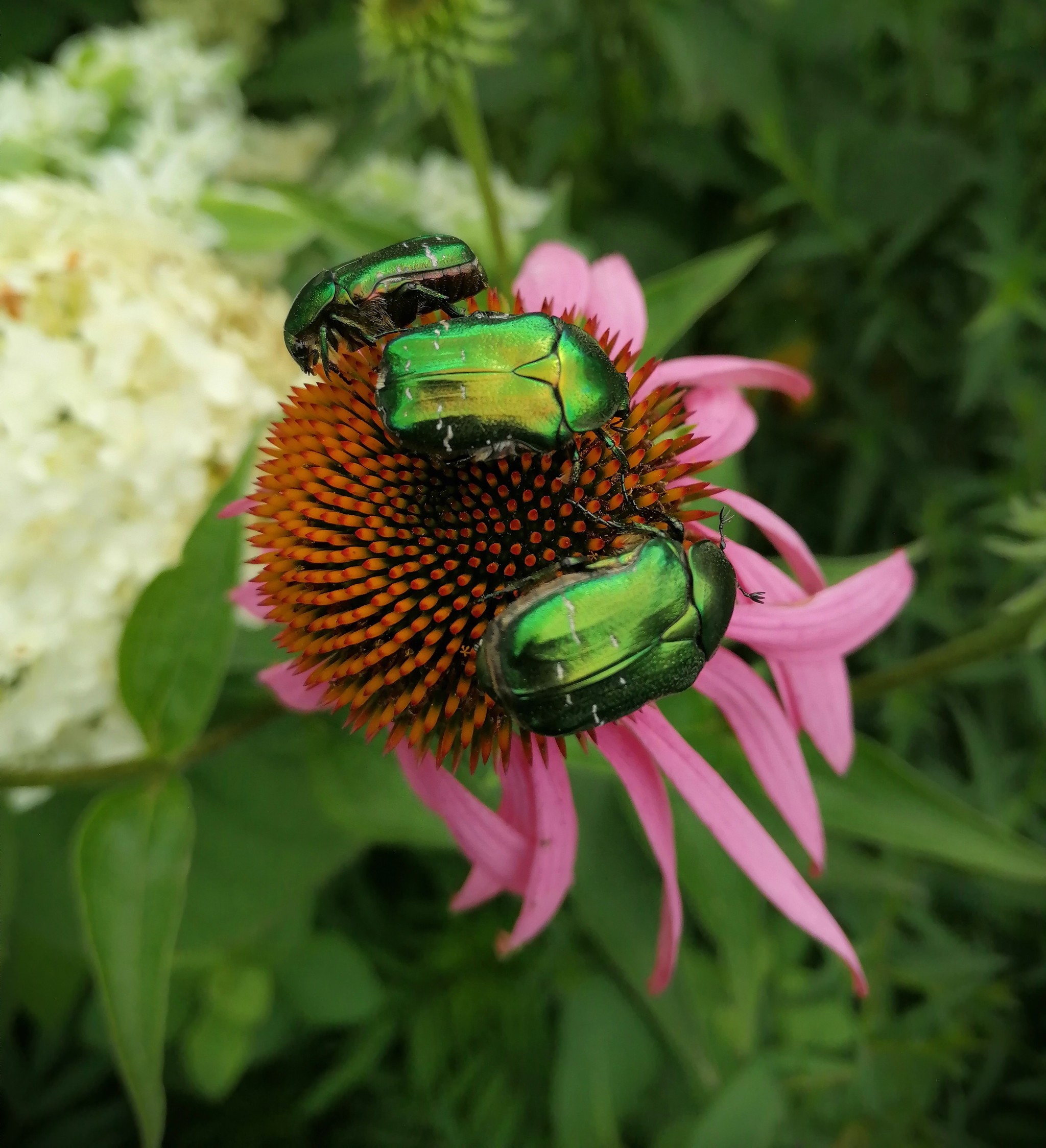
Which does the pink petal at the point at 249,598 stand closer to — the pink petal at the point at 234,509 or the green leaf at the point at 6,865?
the pink petal at the point at 234,509

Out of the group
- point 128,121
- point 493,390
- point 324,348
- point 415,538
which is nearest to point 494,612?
point 415,538

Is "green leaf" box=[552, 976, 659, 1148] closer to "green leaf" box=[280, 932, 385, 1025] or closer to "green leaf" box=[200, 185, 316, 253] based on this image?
"green leaf" box=[280, 932, 385, 1025]

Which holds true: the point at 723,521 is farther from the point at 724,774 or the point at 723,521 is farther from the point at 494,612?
the point at 724,774

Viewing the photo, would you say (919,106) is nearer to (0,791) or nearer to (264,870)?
(264,870)

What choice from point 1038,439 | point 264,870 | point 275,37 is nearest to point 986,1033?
point 1038,439

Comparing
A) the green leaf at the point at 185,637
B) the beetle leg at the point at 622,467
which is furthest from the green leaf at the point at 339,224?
the beetle leg at the point at 622,467
